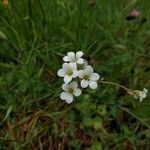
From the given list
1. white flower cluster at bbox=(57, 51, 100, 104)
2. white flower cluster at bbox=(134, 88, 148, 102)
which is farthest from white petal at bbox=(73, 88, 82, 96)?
white flower cluster at bbox=(134, 88, 148, 102)

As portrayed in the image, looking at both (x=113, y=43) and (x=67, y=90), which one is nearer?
(x=67, y=90)

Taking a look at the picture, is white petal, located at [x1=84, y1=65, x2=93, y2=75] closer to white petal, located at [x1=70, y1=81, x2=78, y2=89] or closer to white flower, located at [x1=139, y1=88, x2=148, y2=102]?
white petal, located at [x1=70, y1=81, x2=78, y2=89]

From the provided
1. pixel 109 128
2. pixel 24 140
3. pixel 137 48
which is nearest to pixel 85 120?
pixel 109 128

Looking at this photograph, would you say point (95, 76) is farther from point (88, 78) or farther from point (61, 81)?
point (61, 81)

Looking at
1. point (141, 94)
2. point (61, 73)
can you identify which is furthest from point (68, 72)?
point (141, 94)

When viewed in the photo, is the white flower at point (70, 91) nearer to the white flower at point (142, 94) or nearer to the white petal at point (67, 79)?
the white petal at point (67, 79)

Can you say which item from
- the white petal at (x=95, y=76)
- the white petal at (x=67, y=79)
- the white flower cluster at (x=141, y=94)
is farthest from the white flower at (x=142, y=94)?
the white petal at (x=67, y=79)

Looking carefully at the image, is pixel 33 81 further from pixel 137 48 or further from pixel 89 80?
pixel 137 48
